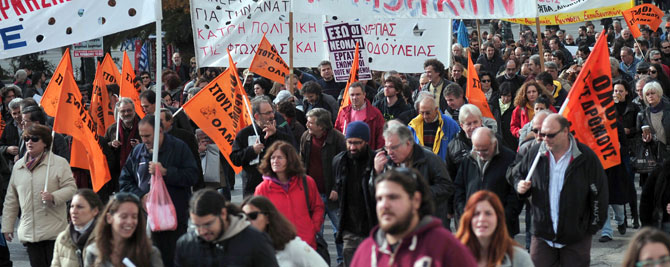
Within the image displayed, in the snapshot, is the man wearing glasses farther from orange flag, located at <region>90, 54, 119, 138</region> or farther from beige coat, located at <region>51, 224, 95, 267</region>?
orange flag, located at <region>90, 54, 119, 138</region>

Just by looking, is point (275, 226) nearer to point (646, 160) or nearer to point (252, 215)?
point (252, 215)

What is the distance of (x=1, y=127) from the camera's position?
38.9 feet

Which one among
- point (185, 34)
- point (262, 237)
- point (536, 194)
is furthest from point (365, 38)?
point (185, 34)

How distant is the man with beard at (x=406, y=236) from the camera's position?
14.0 feet

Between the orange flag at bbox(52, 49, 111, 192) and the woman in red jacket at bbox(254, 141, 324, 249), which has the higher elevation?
the orange flag at bbox(52, 49, 111, 192)

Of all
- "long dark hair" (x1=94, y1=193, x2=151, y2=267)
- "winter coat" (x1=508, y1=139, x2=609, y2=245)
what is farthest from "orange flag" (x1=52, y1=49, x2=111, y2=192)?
"winter coat" (x1=508, y1=139, x2=609, y2=245)

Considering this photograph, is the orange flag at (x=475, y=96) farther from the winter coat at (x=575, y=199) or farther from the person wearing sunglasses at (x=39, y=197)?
the person wearing sunglasses at (x=39, y=197)

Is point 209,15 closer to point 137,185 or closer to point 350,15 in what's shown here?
point 350,15

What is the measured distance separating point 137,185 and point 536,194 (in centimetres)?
310

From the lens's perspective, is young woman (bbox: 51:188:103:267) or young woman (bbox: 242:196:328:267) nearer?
young woman (bbox: 242:196:328:267)

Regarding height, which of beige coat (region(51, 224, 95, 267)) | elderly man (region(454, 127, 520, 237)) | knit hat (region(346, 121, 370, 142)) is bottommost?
beige coat (region(51, 224, 95, 267))

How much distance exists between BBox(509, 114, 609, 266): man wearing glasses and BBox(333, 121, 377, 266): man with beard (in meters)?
1.19

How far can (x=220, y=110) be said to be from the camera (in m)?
10.2

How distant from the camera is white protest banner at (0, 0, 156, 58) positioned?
829cm
